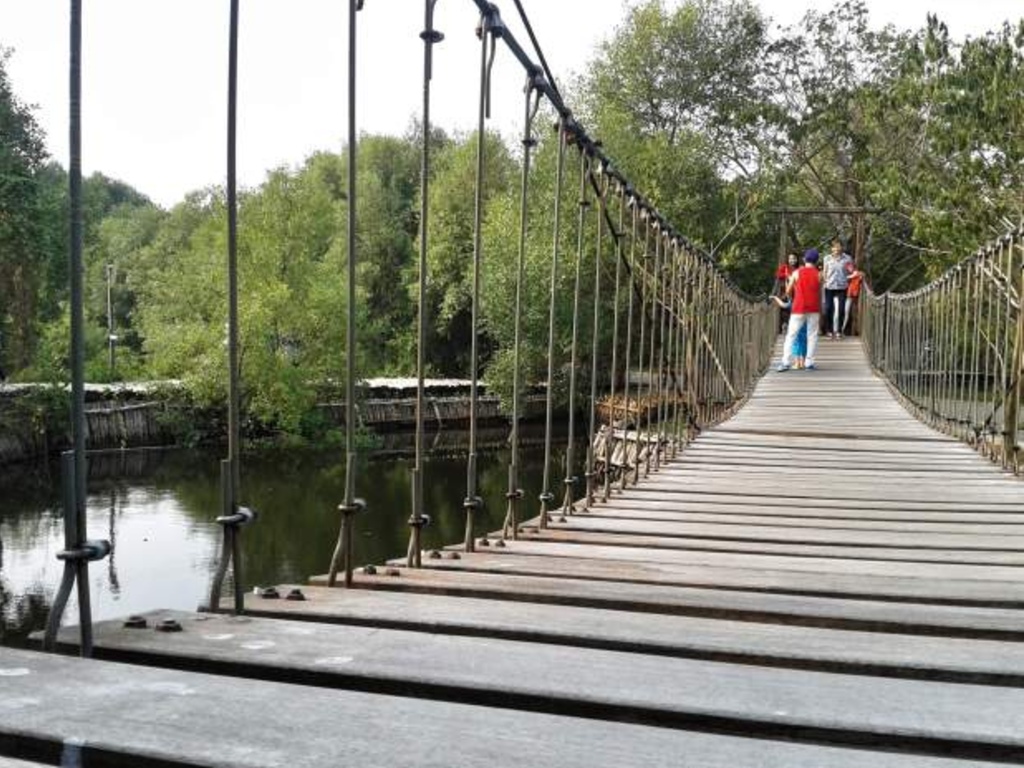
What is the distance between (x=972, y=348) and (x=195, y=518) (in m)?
13.5

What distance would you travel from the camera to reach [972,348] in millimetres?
7043

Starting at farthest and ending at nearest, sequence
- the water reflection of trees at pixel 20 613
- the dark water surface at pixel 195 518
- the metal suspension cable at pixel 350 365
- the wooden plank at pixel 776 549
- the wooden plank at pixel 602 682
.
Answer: the dark water surface at pixel 195 518
the water reflection of trees at pixel 20 613
the wooden plank at pixel 776 549
the metal suspension cable at pixel 350 365
the wooden plank at pixel 602 682

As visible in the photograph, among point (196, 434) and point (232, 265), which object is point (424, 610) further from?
point (196, 434)

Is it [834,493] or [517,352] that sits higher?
[517,352]

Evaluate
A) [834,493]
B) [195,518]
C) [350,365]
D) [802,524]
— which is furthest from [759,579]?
[195,518]

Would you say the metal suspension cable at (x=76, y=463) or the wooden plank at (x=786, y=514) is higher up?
the metal suspension cable at (x=76, y=463)

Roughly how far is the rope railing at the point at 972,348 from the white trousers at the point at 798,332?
85 centimetres

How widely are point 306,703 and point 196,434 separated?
27405 millimetres

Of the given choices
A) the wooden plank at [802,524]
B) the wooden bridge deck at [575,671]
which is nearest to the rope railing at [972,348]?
the wooden plank at [802,524]

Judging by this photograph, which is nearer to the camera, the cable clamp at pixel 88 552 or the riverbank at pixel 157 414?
the cable clamp at pixel 88 552

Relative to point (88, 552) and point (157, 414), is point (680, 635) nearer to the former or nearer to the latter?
point (88, 552)

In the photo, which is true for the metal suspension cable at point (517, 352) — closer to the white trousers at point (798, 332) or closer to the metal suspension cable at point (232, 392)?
the metal suspension cable at point (232, 392)

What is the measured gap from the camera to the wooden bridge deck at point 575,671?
1031 mm

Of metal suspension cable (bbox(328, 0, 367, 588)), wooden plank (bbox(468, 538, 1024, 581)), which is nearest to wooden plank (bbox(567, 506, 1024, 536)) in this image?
wooden plank (bbox(468, 538, 1024, 581))
